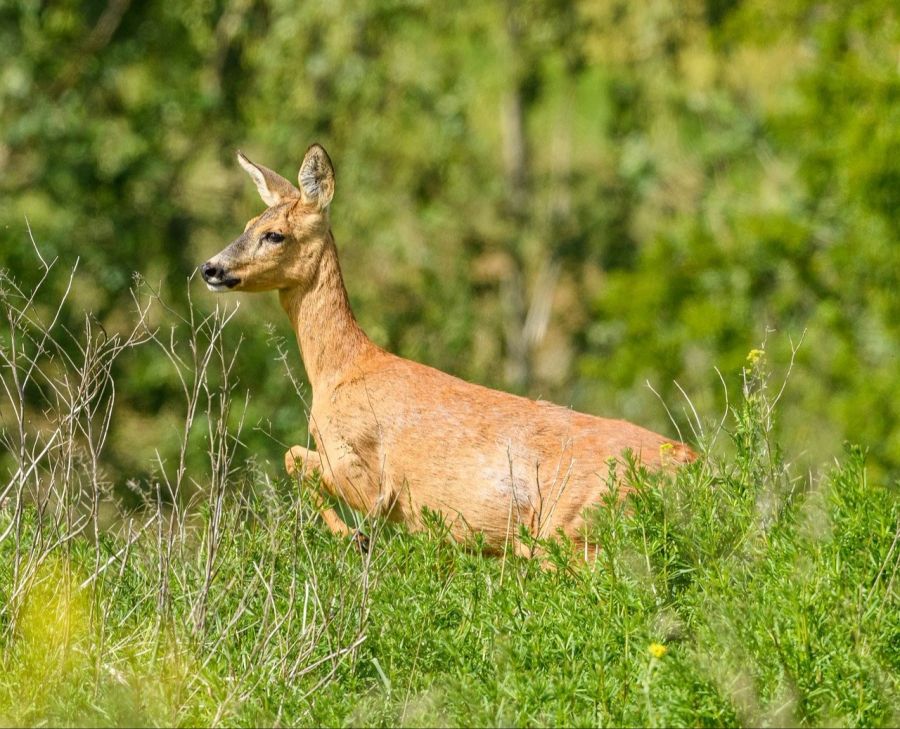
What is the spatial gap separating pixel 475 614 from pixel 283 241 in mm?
2839

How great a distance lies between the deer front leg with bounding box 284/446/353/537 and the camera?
6.36m

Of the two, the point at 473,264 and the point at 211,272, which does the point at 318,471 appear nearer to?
the point at 211,272

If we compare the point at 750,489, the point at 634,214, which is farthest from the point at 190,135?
the point at 750,489

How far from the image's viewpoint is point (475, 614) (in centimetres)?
557

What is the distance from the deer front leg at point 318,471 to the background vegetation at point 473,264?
132 mm

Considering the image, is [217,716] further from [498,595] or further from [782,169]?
[782,169]

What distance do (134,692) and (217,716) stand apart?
303 millimetres

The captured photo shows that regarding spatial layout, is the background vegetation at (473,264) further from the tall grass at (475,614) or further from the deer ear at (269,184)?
the deer ear at (269,184)

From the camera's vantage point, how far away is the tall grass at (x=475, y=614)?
15.9ft

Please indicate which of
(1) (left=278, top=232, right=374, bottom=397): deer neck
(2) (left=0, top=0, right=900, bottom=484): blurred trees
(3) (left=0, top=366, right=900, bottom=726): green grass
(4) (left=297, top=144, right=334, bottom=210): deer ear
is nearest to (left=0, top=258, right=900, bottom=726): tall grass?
(3) (left=0, top=366, right=900, bottom=726): green grass

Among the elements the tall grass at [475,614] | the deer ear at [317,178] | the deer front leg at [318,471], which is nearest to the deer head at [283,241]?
the deer ear at [317,178]

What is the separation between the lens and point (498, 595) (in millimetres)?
5617

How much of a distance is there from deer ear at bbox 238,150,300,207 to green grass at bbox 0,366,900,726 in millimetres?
2327

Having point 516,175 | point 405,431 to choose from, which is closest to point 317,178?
point 405,431
